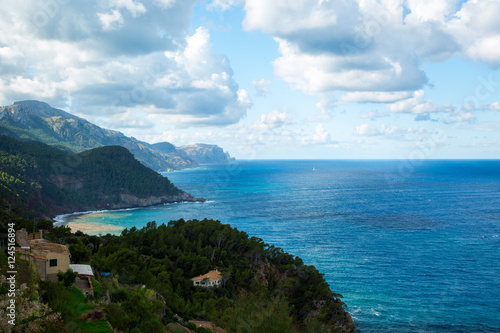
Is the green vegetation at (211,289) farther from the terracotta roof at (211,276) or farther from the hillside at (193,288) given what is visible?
the terracotta roof at (211,276)

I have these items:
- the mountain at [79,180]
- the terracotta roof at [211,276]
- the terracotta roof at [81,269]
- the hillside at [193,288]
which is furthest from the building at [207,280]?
the mountain at [79,180]

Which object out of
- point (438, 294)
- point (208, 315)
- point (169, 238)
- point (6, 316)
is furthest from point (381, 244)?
point (6, 316)

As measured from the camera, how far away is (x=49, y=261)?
70.8 ft

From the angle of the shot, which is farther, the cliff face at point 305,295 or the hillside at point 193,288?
the cliff face at point 305,295

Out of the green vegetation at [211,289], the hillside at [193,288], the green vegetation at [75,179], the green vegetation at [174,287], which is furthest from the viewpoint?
the green vegetation at [75,179]

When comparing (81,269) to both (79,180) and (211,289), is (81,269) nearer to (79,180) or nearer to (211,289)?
(211,289)

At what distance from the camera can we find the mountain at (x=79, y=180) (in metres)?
105

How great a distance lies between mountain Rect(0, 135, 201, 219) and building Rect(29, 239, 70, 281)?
82.0 metres

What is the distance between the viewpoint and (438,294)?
42.8 meters

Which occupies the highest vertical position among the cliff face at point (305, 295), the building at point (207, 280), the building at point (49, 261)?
the building at point (49, 261)

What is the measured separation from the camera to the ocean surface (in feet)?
129

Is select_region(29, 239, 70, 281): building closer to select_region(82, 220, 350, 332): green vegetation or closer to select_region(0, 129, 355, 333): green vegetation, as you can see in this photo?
select_region(0, 129, 355, 333): green vegetation

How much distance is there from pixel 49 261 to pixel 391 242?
191ft

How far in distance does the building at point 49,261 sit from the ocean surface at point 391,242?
29.0 m
